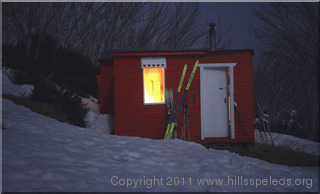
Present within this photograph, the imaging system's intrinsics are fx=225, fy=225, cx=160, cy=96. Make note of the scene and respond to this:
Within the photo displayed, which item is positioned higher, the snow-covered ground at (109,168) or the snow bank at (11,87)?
the snow bank at (11,87)

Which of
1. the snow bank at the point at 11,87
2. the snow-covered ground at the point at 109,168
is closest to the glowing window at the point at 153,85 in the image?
the snow bank at the point at 11,87

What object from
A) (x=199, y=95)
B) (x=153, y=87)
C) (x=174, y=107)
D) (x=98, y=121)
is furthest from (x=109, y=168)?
(x=153, y=87)

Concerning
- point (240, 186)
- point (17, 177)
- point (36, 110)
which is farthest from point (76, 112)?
point (240, 186)

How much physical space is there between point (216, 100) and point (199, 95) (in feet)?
1.95

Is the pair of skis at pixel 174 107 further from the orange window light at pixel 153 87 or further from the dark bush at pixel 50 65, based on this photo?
the dark bush at pixel 50 65

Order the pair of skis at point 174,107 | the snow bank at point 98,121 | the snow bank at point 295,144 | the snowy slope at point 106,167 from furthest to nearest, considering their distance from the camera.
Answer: the snow bank at point 295,144
the snow bank at point 98,121
the pair of skis at point 174,107
the snowy slope at point 106,167

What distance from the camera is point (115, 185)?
2.47 m

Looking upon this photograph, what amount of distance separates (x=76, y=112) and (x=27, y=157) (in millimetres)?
4678

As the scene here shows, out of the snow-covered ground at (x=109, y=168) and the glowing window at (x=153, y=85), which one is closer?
the snow-covered ground at (x=109, y=168)

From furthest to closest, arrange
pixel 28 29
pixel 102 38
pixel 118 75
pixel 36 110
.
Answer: pixel 102 38 → pixel 28 29 → pixel 118 75 → pixel 36 110

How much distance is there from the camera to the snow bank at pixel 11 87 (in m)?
6.83

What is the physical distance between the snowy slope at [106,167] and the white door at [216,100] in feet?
8.31

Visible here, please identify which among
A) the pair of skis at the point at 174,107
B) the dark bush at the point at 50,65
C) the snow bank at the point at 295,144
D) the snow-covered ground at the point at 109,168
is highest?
the dark bush at the point at 50,65

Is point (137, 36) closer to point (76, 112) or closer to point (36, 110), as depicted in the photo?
point (76, 112)
